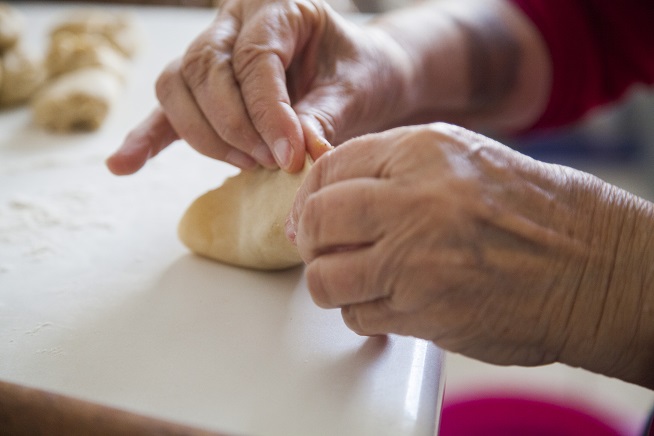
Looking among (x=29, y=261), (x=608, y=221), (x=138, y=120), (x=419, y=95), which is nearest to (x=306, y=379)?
(x=608, y=221)

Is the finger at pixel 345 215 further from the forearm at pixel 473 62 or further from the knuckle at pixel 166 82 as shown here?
the forearm at pixel 473 62

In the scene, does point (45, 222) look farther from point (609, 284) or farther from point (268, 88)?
point (609, 284)

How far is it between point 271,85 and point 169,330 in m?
0.29

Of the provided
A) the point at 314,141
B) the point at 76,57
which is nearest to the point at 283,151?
the point at 314,141

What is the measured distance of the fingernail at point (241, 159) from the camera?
0.77 m

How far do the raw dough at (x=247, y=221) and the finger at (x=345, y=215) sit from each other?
16 cm

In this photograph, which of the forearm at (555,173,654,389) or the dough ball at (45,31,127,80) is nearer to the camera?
the forearm at (555,173,654,389)

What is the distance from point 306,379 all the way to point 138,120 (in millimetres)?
742

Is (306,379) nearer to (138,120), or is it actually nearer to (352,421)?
(352,421)

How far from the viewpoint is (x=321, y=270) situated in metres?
0.54

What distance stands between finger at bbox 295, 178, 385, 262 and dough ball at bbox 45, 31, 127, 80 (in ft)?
2.87

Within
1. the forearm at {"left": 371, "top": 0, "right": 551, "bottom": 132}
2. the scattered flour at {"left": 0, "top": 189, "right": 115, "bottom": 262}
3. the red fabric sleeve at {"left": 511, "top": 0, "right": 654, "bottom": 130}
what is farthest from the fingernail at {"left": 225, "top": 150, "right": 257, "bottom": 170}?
the red fabric sleeve at {"left": 511, "top": 0, "right": 654, "bottom": 130}

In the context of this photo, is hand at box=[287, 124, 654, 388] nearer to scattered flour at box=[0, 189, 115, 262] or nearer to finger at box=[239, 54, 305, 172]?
finger at box=[239, 54, 305, 172]

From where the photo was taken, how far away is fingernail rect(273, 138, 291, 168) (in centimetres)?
68
